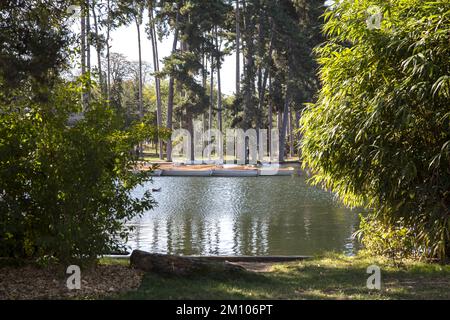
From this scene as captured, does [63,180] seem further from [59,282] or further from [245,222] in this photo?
[245,222]

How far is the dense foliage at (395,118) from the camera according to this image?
27.8 ft

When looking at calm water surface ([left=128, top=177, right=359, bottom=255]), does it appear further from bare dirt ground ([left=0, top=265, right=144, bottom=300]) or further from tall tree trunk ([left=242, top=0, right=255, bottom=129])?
tall tree trunk ([left=242, top=0, right=255, bottom=129])

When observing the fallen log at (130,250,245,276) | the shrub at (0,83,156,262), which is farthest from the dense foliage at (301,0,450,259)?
the shrub at (0,83,156,262)

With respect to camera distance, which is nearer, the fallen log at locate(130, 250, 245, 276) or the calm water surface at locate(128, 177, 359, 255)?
the fallen log at locate(130, 250, 245, 276)

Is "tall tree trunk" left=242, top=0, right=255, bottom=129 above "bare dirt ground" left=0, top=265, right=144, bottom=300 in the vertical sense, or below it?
above

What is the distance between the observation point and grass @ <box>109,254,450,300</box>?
21.9 ft

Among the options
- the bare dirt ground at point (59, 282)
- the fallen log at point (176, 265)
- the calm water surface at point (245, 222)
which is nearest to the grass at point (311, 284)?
the fallen log at point (176, 265)

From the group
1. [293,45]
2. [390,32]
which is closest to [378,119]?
[390,32]

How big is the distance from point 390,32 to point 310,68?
37623 millimetres

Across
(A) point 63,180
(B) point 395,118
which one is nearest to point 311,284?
(B) point 395,118

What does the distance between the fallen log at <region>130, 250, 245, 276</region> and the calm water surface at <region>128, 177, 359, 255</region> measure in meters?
4.81

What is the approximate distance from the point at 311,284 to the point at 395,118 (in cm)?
291

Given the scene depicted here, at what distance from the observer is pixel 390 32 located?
8.95 meters

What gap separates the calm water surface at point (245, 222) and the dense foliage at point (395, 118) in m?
3.71
